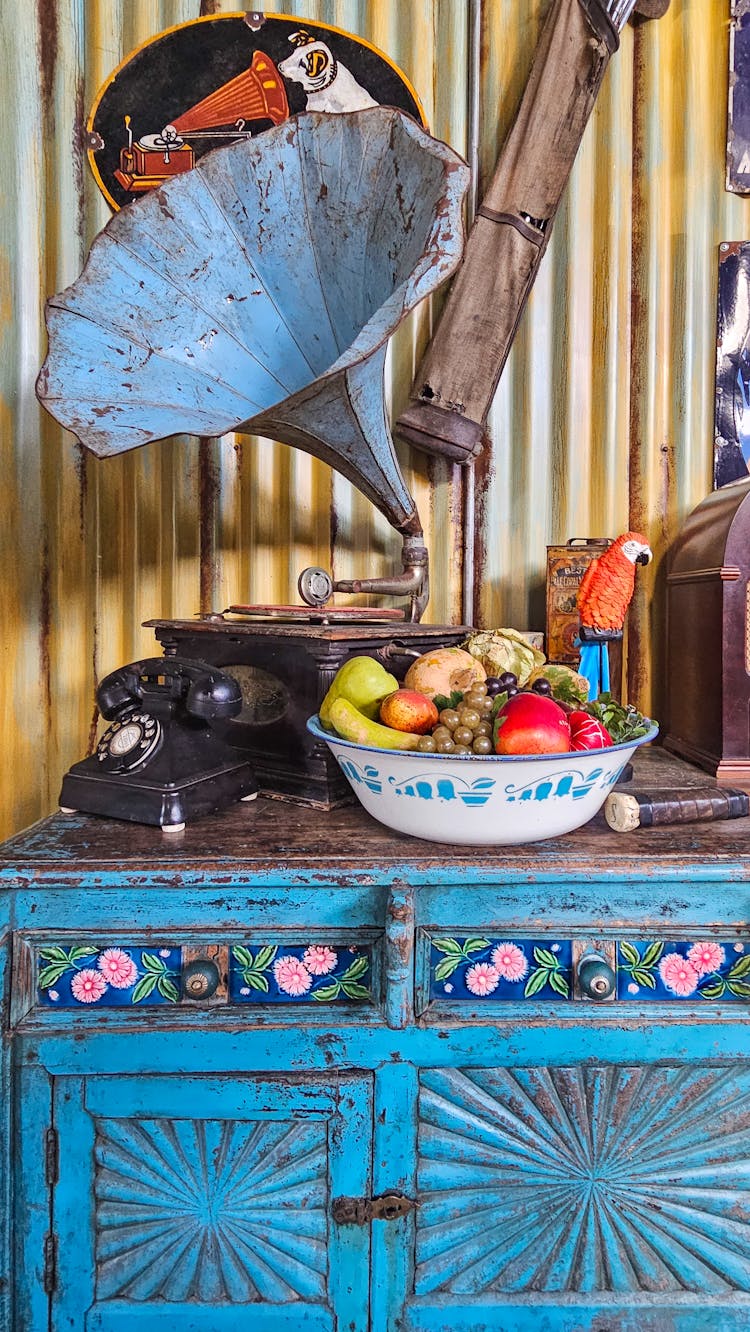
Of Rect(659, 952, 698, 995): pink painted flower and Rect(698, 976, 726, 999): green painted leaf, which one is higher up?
Rect(659, 952, 698, 995): pink painted flower

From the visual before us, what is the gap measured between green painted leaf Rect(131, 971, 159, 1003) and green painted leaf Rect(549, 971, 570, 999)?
58 centimetres

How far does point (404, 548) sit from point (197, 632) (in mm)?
546

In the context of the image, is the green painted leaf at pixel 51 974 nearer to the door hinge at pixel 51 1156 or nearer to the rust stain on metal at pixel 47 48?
the door hinge at pixel 51 1156

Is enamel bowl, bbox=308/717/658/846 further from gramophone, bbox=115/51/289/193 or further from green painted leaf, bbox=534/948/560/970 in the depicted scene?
Answer: gramophone, bbox=115/51/289/193

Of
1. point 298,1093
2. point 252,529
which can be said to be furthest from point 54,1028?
point 252,529

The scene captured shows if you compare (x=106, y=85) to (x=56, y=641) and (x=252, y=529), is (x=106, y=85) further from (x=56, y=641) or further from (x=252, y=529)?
(x=56, y=641)

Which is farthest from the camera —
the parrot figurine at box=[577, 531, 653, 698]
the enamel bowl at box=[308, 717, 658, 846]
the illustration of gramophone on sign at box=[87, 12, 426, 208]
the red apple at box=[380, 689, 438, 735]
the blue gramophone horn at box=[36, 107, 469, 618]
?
the illustration of gramophone on sign at box=[87, 12, 426, 208]

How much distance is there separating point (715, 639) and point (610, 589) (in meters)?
0.23

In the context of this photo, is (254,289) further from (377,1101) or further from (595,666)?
(377,1101)

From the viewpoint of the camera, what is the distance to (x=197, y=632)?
58.8 inches

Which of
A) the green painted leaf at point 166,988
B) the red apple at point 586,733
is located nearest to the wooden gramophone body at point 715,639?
the red apple at point 586,733

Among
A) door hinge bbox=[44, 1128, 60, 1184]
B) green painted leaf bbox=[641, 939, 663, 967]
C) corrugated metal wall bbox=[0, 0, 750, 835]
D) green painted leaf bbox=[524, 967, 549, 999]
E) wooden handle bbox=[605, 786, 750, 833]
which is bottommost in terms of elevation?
door hinge bbox=[44, 1128, 60, 1184]

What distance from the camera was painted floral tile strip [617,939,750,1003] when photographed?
1.13 metres

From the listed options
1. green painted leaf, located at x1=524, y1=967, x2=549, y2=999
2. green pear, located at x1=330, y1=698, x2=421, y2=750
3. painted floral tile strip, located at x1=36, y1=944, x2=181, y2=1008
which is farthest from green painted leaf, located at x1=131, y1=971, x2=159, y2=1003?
green painted leaf, located at x1=524, y1=967, x2=549, y2=999
